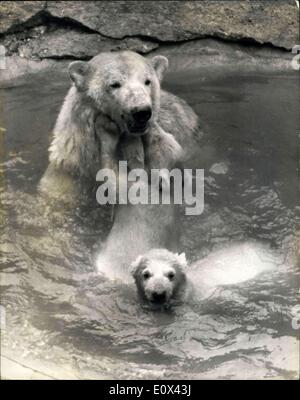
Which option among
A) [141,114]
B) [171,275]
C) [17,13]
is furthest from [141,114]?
[17,13]

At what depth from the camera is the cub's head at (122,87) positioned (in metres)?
5.41

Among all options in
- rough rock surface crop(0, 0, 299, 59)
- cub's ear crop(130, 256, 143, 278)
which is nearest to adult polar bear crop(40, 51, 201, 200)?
cub's ear crop(130, 256, 143, 278)

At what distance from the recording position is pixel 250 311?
4.88 m

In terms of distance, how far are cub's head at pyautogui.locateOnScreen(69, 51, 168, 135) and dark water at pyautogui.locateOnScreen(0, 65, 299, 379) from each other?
89cm

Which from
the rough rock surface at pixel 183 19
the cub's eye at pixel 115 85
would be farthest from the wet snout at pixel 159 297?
the rough rock surface at pixel 183 19

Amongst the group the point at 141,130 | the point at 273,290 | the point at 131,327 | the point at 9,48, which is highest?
the point at 9,48

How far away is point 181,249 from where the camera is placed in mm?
5742

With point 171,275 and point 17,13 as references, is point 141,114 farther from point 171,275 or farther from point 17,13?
point 17,13

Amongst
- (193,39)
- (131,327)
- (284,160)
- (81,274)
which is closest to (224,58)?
(193,39)

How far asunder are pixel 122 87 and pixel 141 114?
30 cm

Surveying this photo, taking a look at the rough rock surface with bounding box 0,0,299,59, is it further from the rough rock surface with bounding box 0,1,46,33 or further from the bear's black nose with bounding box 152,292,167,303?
the bear's black nose with bounding box 152,292,167,303
